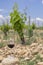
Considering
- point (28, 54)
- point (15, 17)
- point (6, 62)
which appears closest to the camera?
point (6, 62)

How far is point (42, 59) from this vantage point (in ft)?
29.9

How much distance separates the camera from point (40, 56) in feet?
30.9

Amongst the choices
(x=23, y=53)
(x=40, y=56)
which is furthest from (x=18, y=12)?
(x=40, y=56)

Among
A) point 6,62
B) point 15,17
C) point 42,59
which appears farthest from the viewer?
point 15,17

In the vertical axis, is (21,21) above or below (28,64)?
above

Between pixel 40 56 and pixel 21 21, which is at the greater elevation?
pixel 21 21

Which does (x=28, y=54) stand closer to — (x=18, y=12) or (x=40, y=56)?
(x=40, y=56)

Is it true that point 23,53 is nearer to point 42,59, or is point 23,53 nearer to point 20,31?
point 42,59

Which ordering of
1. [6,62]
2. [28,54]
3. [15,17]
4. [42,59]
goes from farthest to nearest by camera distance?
[15,17] < [28,54] < [42,59] < [6,62]

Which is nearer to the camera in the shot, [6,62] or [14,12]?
[6,62]

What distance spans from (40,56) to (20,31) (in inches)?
340

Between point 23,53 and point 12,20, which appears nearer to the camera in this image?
point 23,53

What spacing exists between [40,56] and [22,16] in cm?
878

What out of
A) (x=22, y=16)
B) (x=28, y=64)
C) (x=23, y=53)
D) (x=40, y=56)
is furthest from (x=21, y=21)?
(x=28, y=64)
